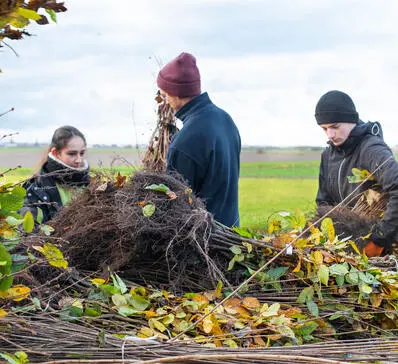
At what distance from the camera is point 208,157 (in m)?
3.92

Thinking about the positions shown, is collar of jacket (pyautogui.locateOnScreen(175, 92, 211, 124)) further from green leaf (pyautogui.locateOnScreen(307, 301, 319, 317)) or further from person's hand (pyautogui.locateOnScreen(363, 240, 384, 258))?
green leaf (pyautogui.locateOnScreen(307, 301, 319, 317))

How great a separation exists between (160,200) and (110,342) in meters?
0.80

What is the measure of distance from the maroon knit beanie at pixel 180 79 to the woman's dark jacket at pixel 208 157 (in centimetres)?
8

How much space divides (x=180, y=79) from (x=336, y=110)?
50.5 inches

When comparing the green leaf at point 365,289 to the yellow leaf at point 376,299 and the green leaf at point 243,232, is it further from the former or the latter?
the green leaf at point 243,232

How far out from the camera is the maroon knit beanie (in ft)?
13.7

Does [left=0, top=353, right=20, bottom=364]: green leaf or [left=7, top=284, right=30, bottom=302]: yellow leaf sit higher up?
[left=7, top=284, right=30, bottom=302]: yellow leaf

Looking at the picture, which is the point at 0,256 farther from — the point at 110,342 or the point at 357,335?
the point at 357,335

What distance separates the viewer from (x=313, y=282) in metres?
2.70

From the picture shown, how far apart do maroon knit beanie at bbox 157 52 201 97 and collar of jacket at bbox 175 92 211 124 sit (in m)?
0.05

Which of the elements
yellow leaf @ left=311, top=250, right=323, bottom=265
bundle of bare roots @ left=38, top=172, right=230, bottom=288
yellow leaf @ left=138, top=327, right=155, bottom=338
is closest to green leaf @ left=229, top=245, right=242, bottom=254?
bundle of bare roots @ left=38, top=172, right=230, bottom=288

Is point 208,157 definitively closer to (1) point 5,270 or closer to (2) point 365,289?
(2) point 365,289

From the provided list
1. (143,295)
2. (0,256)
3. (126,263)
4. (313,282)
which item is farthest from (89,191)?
(313,282)

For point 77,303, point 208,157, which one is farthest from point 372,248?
point 77,303
